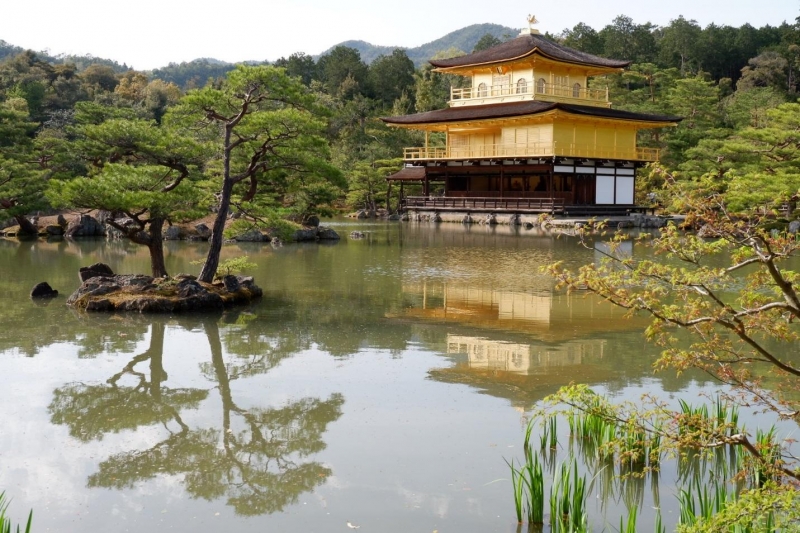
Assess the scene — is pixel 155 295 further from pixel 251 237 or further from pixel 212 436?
pixel 251 237

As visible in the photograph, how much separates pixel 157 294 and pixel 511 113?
23889mm

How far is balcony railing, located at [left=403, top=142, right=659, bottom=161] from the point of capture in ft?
108

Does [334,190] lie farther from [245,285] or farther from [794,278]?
[794,278]

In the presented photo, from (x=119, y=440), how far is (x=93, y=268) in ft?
26.7

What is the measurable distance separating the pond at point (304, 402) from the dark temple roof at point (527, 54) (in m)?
22.8

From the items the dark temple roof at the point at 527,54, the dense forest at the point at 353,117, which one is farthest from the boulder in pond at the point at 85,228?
the dark temple roof at the point at 527,54

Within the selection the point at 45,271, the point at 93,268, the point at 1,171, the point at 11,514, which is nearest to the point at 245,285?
the point at 93,268

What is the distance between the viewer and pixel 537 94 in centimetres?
3575

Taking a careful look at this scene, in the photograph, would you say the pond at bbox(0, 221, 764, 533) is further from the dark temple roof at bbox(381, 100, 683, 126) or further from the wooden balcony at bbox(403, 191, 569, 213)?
the dark temple roof at bbox(381, 100, 683, 126)

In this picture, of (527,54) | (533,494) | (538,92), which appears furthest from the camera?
(538,92)

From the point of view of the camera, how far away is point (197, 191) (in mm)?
12922

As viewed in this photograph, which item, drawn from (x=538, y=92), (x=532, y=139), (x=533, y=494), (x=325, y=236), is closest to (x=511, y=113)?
(x=532, y=139)

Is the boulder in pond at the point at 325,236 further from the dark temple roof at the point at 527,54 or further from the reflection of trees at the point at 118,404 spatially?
the reflection of trees at the point at 118,404

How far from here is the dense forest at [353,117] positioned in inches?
526
